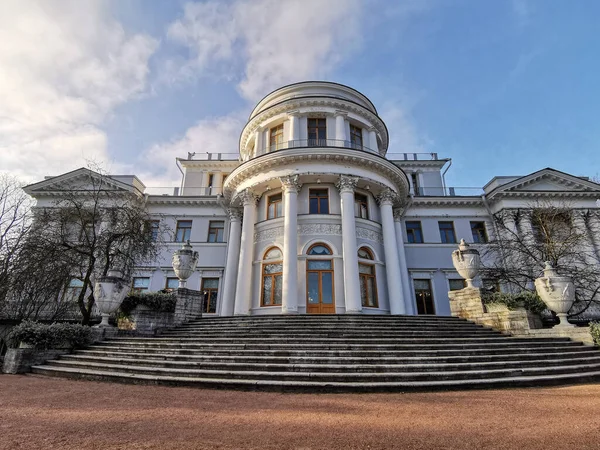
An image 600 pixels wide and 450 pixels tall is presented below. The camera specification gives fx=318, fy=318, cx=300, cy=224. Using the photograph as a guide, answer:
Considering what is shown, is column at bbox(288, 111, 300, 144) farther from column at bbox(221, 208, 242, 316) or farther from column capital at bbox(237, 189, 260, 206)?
column at bbox(221, 208, 242, 316)

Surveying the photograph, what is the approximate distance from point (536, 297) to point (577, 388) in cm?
715

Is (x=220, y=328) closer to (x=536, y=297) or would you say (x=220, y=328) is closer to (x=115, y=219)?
(x=115, y=219)

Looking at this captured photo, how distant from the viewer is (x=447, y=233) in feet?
82.4

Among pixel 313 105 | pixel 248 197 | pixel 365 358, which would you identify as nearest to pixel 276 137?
pixel 313 105

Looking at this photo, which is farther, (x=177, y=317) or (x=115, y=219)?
(x=115, y=219)

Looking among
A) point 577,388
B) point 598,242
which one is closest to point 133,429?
point 577,388

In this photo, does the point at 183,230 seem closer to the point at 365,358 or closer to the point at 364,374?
the point at 365,358

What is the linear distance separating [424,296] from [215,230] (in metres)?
16.5

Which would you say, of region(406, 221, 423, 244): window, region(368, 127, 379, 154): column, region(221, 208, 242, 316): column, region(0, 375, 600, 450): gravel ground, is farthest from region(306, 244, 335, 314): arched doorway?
region(0, 375, 600, 450): gravel ground

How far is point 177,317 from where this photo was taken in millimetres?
13859

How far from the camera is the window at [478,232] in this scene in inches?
981

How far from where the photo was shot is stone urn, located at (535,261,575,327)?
432 inches

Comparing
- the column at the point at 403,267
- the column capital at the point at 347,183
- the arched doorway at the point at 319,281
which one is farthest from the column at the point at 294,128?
the column at the point at 403,267

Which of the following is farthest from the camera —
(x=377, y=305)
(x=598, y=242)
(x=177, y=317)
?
(x=598, y=242)
